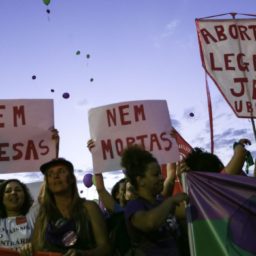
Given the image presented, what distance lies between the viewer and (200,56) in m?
5.39

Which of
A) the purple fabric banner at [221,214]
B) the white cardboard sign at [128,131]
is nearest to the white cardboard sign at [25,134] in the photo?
the white cardboard sign at [128,131]

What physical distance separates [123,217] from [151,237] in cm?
39

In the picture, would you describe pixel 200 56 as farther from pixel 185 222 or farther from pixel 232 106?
pixel 185 222

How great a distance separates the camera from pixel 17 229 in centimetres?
381

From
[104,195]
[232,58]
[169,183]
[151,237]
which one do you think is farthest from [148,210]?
[232,58]

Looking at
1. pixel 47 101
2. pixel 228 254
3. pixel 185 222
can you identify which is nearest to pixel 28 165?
pixel 47 101

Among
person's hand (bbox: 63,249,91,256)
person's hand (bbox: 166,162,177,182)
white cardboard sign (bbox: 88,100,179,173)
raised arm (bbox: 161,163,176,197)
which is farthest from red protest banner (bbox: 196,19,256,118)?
person's hand (bbox: 63,249,91,256)

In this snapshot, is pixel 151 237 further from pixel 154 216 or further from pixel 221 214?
pixel 221 214

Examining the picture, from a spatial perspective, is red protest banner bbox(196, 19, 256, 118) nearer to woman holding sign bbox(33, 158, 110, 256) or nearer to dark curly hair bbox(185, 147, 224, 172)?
dark curly hair bbox(185, 147, 224, 172)

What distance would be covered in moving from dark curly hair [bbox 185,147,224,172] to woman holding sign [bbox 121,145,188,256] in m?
0.42

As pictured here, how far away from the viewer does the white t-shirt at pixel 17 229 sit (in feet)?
12.2

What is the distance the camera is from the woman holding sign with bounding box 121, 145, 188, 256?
2.89 metres

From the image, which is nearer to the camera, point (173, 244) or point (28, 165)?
point (173, 244)

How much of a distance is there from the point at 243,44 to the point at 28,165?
2.81 m
